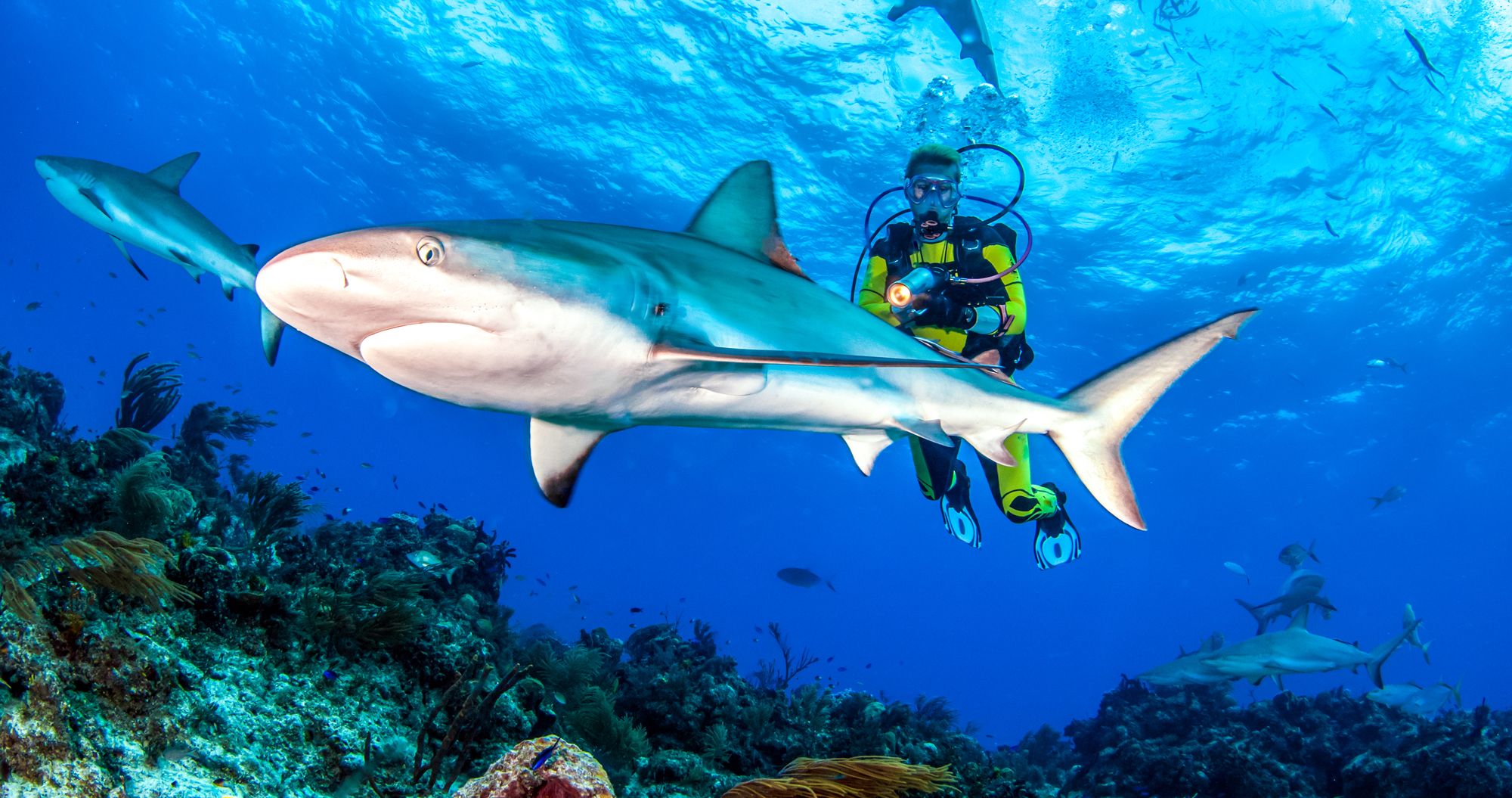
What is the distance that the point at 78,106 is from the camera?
37.8 m

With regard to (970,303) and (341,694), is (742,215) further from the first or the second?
(341,694)

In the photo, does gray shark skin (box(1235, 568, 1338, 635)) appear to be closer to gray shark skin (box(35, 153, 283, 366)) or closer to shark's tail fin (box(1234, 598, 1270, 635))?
shark's tail fin (box(1234, 598, 1270, 635))

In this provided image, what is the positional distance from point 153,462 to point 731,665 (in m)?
7.12

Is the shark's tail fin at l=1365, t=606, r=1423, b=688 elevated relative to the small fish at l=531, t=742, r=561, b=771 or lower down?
elevated

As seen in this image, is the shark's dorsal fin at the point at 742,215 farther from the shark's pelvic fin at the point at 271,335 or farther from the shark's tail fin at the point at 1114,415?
the shark's pelvic fin at the point at 271,335

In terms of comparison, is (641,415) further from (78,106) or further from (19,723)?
(78,106)

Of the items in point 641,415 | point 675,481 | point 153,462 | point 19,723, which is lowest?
point 19,723

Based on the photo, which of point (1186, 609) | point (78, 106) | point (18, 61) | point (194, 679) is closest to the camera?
point (194, 679)

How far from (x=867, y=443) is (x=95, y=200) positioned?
801cm

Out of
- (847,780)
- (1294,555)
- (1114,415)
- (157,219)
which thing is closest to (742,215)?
(1114,415)

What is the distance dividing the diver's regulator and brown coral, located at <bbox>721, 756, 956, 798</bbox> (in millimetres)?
2961

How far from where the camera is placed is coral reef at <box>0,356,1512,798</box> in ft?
8.04

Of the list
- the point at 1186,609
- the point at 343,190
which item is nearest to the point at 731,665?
the point at 343,190

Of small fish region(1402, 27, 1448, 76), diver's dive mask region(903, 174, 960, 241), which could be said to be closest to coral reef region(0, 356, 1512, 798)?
diver's dive mask region(903, 174, 960, 241)
